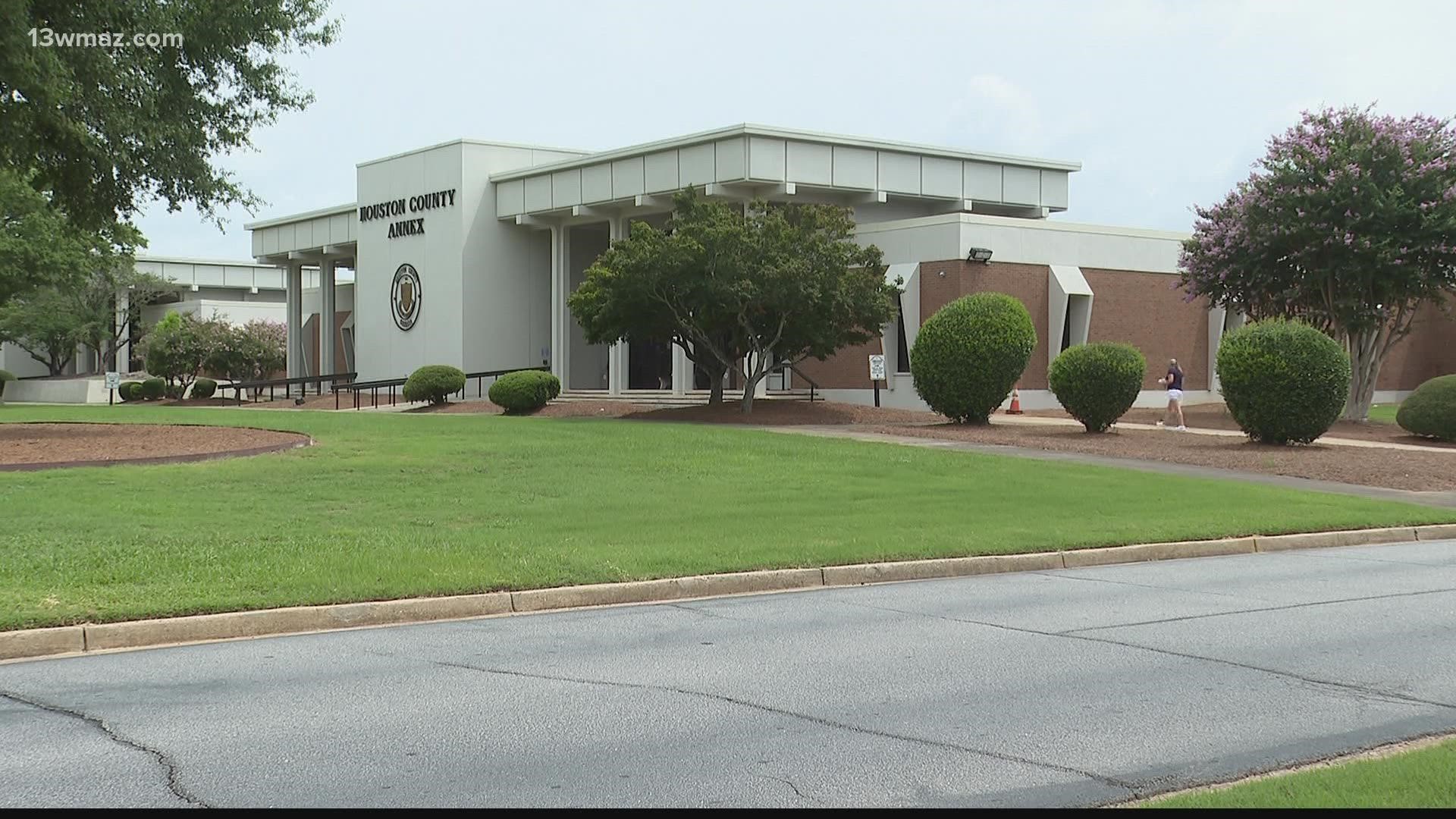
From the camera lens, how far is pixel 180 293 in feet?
268

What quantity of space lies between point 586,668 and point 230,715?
2.12m

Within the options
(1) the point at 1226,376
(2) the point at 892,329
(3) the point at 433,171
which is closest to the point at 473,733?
(1) the point at 1226,376

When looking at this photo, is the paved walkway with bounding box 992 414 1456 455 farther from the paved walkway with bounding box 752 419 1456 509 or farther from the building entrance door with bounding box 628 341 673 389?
the building entrance door with bounding box 628 341 673 389

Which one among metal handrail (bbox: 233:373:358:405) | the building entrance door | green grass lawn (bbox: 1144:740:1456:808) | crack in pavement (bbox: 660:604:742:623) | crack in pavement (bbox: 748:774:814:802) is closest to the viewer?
green grass lawn (bbox: 1144:740:1456:808)

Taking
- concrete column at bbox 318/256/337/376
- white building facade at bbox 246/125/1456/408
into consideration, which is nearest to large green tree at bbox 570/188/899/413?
white building facade at bbox 246/125/1456/408

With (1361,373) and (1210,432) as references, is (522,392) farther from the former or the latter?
(1361,373)

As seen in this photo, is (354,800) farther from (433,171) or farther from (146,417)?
(433,171)

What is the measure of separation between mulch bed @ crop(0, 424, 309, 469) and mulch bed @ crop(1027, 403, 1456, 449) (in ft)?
66.5

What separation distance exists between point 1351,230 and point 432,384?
89.5 feet

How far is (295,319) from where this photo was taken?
6450 cm

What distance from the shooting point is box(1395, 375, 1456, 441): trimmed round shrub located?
1113 inches

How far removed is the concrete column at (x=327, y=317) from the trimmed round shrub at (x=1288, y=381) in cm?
4744

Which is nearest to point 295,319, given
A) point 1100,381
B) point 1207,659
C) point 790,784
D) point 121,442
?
point 121,442

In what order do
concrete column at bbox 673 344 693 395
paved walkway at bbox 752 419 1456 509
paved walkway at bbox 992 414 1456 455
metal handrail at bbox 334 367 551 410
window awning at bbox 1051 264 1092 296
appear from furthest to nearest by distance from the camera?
1. metal handrail at bbox 334 367 551 410
2. concrete column at bbox 673 344 693 395
3. window awning at bbox 1051 264 1092 296
4. paved walkway at bbox 992 414 1456 455
5. paved walkway at bbox 752 419 1456 509
